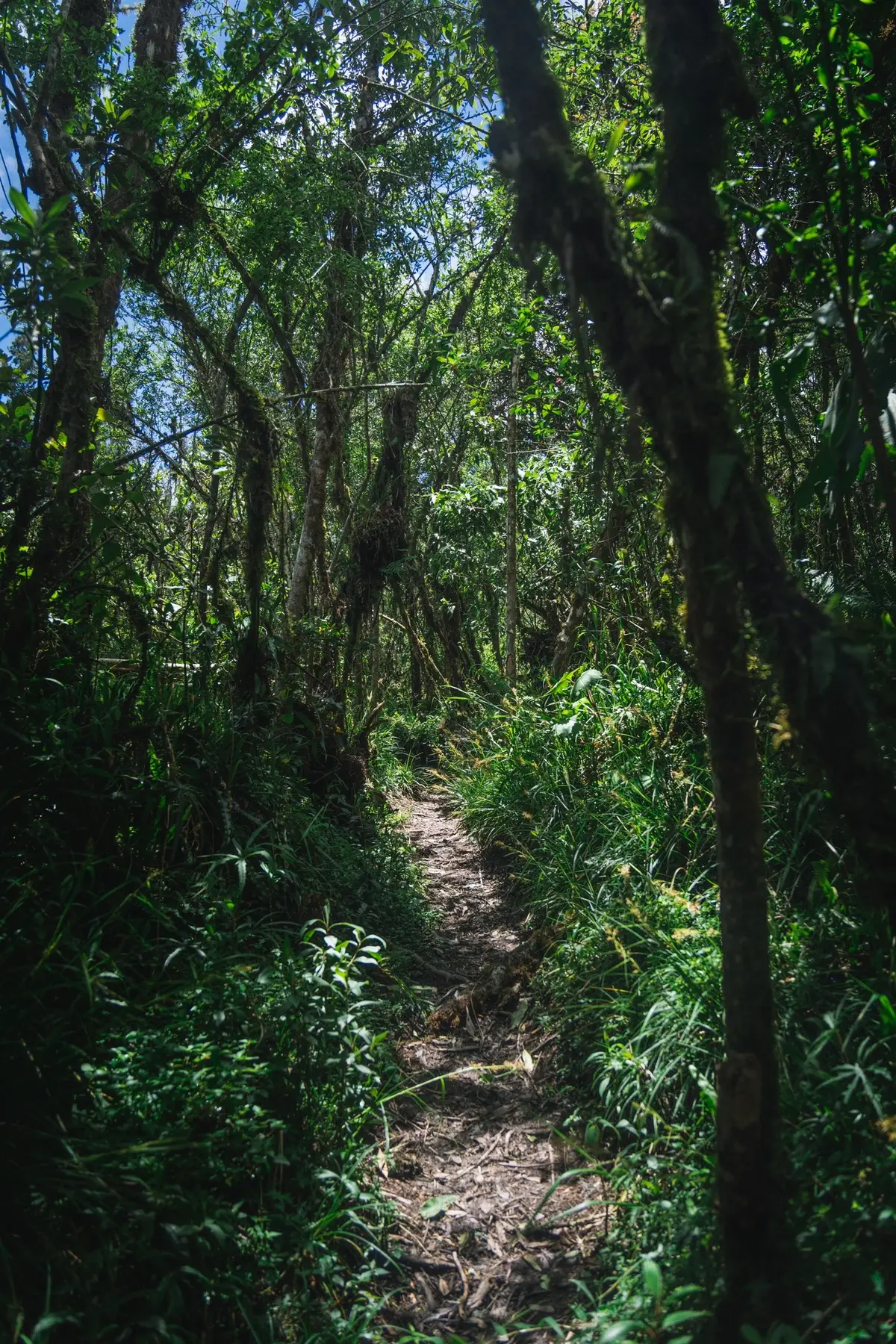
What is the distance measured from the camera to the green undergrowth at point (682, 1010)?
5.82ft

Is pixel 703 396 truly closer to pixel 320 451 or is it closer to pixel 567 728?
pixel 567 728

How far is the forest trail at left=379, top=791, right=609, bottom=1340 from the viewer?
7.20 feet

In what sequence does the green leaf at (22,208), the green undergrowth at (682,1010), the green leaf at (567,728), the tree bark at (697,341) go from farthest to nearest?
the green leaf at (567,728)
the green leaf at (22,208)
the green undergrowth at (682,1010)
the tree bark at (697,341)

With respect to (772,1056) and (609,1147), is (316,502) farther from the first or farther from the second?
(772,1056)

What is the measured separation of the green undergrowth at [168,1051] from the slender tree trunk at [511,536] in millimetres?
4101

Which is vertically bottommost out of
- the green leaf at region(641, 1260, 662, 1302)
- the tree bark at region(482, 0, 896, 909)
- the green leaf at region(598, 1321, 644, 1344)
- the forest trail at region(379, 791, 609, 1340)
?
the forest trail at region(379, 791, 609, 1340)

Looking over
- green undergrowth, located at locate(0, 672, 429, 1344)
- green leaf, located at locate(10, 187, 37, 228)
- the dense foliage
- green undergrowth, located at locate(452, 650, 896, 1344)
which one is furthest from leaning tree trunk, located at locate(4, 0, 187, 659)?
green undergrowth, located at locate(452, 650, 896, 1344)

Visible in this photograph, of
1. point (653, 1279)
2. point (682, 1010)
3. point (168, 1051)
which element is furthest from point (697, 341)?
point (168, 1051)

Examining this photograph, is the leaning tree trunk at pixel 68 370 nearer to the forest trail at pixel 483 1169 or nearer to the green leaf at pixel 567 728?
the forest trail at pixel 483 1169

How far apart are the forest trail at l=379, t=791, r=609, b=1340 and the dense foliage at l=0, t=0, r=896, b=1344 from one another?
5.0 inches

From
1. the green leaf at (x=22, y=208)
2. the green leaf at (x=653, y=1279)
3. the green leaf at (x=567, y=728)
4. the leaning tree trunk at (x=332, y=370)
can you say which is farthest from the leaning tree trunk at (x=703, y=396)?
the leaning tree trunk at (x=332, y=370)

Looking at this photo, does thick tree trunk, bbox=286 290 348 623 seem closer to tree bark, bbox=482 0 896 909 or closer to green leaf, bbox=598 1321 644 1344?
tree bark, bbox=482 0 896 909

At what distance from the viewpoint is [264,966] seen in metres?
2.83

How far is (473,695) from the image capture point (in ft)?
24.3
